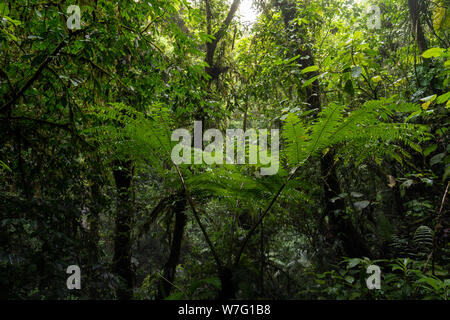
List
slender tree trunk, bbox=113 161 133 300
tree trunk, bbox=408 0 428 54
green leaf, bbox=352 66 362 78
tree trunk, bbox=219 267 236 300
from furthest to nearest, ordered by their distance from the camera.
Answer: slender tree trunk, bbox=113 161 133 300 < tree trunk, bbox=408 0 428 54 < green leaf, bbox=352 66 362 78 < tree trunk, bbox=219 267 236 300

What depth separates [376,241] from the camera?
10.9ft

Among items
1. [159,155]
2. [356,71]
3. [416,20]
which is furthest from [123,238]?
[416,20]

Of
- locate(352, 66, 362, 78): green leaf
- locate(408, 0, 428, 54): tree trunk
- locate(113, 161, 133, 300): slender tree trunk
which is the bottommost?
locate(113, 161, 133, 300): slender tree trunk

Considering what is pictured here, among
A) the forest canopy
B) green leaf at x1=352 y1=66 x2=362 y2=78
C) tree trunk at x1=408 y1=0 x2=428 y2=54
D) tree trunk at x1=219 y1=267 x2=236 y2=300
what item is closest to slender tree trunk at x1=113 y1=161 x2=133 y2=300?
the forest canopy

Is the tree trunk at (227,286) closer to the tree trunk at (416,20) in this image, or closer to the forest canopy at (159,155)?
the forest canopy at (159,155)

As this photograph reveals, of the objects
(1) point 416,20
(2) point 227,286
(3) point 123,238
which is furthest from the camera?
(3) point 123,238

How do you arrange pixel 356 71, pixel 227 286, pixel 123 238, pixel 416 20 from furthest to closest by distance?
pixel 123 238, pixel 416 20, pixel 356 71, pixel 227 286

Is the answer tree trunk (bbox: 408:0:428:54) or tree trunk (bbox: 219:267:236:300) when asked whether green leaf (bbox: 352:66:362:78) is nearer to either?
tree trunk (bbox: 408:0:428:54)

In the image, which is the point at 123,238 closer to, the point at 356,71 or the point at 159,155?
the point at 159,155

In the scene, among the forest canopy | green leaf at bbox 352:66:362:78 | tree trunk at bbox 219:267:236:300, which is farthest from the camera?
green leaf at bbox 352:66:362:78

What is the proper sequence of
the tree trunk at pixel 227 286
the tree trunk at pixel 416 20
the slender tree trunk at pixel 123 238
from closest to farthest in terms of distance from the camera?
the tree trunk at pixel 227 286, the tree trunk at pixel 416 20, the slender tree trunk at pixel 123 238

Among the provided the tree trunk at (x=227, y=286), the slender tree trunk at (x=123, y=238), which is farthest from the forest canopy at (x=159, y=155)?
the slender tree trunk at (x=123, y=238)

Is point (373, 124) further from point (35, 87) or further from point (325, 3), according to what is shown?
point (325, 3)
